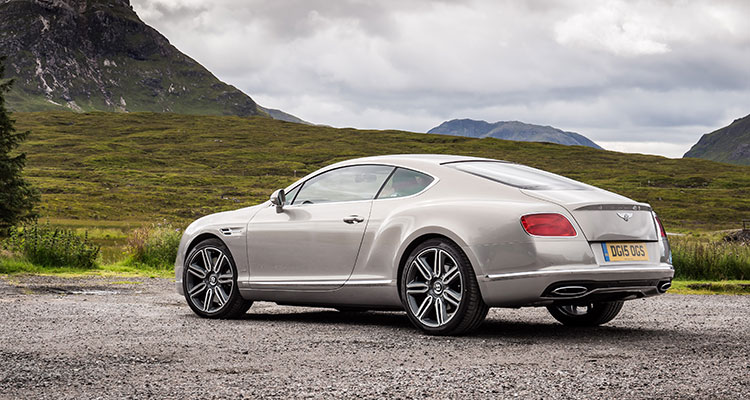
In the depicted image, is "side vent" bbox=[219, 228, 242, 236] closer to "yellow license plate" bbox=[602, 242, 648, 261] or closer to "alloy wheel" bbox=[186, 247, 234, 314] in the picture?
"alloy wheel" bbox=[186, 247, 234, 314]

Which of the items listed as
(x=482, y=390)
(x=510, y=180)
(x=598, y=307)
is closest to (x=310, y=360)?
(x=482, y=390)

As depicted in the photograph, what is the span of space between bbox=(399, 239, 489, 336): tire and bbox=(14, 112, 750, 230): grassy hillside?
165 ft

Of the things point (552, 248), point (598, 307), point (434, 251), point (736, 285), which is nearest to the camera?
point (552, 248)

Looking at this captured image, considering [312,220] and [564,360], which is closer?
[564,360]

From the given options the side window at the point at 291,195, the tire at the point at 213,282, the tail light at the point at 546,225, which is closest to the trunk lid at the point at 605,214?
the tail light at the point at 546,225

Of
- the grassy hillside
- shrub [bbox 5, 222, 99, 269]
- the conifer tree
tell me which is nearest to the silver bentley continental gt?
shrub [bbox 5, 222, 99, 269]

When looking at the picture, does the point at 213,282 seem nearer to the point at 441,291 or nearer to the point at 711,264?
the point at 441,291

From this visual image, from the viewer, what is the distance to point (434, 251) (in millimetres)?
6789

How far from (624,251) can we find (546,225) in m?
0.76

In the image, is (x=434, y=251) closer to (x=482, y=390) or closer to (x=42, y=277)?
(x=482, y=390)

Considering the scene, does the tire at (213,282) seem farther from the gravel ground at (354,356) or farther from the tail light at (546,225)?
the tail light at (546,225)

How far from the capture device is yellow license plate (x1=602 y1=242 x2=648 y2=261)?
21.3 ft

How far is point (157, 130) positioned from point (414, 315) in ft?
572

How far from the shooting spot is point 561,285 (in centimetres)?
630
